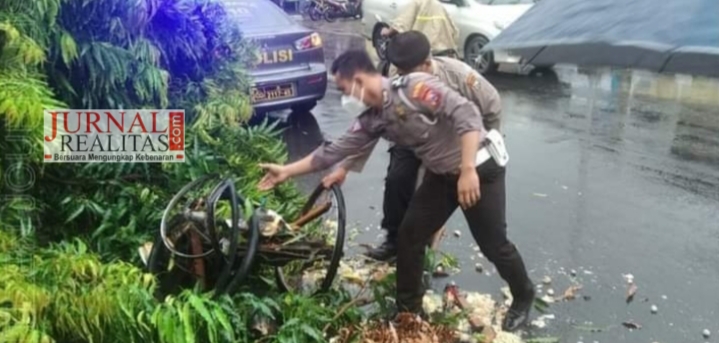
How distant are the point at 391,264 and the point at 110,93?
201 cm

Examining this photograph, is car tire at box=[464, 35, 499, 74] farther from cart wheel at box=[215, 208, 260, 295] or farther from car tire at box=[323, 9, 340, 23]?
car tire at box=[323, 9, 340, 23]

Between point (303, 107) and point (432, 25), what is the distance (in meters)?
3.15

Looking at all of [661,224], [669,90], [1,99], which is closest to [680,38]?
[1,99]

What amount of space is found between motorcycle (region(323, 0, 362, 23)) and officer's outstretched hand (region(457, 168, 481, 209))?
19052mm

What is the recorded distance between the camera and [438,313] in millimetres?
4367

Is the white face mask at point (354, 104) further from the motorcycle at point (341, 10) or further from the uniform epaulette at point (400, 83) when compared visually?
the motorcycle at point (341, 10)

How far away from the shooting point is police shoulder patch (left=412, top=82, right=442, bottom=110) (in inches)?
148

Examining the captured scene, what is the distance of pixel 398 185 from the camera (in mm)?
4914

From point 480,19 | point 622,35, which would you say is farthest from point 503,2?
point 622,35

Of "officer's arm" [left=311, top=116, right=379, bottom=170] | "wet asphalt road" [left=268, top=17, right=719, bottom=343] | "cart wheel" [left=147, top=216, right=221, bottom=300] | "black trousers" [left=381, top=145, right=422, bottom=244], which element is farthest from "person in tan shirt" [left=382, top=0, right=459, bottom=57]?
"cart wheel" [left=147, top=216, right=221, bottom=300]

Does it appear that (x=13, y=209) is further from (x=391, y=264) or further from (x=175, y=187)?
(x=391, y=264)

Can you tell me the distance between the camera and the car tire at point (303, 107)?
8793 millimetres

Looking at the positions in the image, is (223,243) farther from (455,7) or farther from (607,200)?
(455,7)

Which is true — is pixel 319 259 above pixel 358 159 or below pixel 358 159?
below
